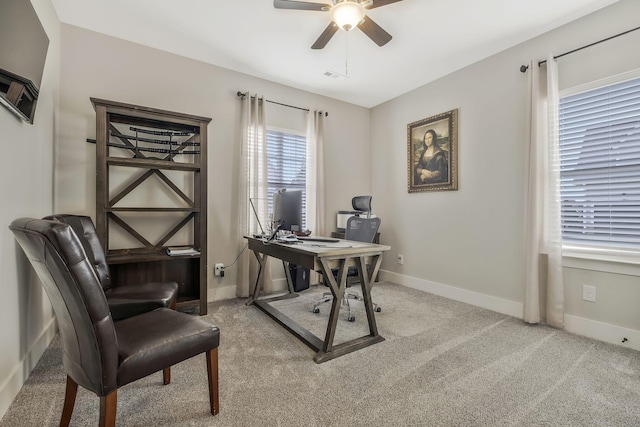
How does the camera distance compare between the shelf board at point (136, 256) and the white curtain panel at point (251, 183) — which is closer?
the shelf board at point (136, 256)

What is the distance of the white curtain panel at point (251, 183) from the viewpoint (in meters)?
3.41

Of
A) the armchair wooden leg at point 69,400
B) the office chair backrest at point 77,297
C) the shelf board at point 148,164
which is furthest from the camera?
the shelf board at point 148,164

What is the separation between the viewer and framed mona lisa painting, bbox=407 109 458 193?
137 inches

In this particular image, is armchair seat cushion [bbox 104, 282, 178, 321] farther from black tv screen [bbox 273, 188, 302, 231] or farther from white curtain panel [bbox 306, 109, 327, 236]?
white curtain panel [bbox 306, 109, 327, 236]

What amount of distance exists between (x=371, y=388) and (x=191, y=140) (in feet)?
8.94

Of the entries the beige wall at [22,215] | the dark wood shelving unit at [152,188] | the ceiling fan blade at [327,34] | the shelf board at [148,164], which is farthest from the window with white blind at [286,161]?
the beige wall at [22,215]

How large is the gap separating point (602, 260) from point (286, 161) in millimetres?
3298

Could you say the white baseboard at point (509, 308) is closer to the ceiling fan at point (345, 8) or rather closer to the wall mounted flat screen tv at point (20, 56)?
the ceiling fan at point (345, 8)

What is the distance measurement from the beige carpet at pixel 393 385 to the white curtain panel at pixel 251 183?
0.98m

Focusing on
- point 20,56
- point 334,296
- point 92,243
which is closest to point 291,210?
point 334,296

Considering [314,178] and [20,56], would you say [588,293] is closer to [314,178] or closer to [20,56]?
[314,178]

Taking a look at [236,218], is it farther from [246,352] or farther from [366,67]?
[366,67]

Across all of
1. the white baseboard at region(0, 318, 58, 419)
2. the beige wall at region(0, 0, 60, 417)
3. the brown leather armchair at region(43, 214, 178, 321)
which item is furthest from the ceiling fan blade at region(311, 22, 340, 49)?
the white baseboard at region(0, 318, 58, 419)

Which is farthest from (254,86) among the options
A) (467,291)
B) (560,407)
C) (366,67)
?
(560,407)
